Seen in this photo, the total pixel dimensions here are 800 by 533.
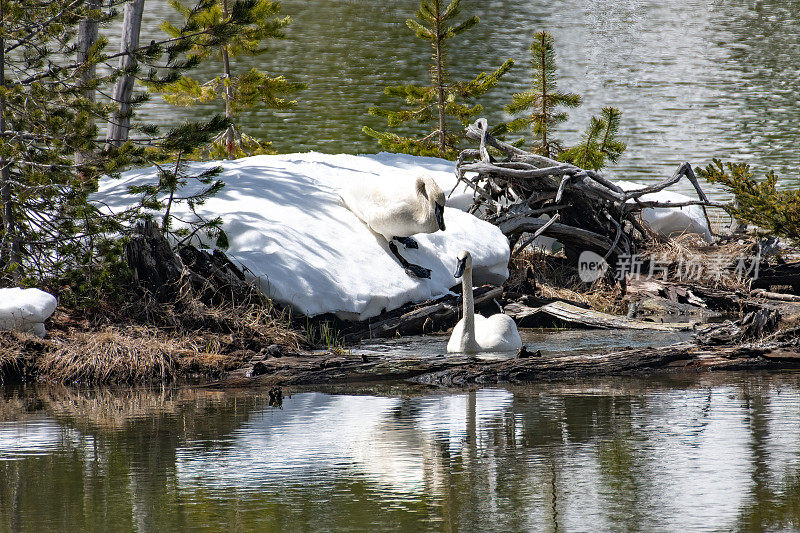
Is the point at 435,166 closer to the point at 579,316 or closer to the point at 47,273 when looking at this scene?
the point at 579,316

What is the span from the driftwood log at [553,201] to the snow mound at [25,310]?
7300 mm

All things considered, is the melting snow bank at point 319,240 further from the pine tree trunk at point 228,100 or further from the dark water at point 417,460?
the pine tree trunk at point 228,100

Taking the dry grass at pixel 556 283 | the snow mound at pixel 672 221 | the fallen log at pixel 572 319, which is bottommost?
the fallen log at pixel 572 319

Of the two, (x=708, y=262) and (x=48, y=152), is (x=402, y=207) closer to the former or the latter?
(x=48, y=152)

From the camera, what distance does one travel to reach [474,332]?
1077cm

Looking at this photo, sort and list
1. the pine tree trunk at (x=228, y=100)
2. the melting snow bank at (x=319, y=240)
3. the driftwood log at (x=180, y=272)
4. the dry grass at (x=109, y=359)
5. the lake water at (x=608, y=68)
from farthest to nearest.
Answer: the lake water at (x=608, y=68), the pine tree trunk at (x=228, y=100), the melting snow bank at (x=319, y=240), the driftwood log at (x=180, y=272), the dry grass at (x=109, y=359)

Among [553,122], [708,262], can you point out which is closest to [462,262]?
[708,262]

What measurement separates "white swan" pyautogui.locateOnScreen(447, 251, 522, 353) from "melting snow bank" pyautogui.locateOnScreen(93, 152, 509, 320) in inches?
63.0

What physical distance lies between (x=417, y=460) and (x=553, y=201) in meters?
10.7

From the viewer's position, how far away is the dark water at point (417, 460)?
504 centimetres

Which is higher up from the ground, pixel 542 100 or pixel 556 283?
pixel 542 100

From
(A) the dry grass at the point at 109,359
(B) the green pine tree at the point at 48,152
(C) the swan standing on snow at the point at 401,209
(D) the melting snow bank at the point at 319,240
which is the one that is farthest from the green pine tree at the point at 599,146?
(A) the dry grass at the point at 109,359

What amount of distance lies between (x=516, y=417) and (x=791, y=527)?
2.90 meters

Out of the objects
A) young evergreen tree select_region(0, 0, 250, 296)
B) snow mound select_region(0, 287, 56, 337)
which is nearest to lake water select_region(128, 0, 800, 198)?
young evergreen tree select_region(0, 0, 250, 296)
